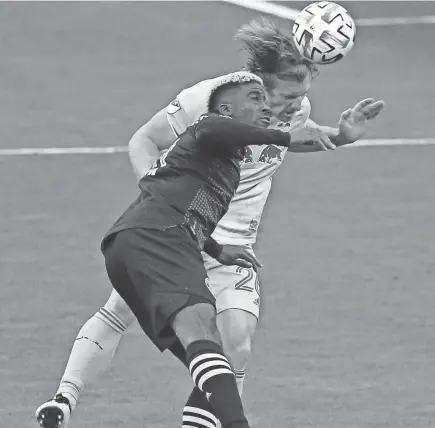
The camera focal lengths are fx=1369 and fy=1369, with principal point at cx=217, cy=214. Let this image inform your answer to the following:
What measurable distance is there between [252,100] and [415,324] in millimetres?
2662

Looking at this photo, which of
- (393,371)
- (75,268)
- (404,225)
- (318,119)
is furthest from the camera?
(318,119)

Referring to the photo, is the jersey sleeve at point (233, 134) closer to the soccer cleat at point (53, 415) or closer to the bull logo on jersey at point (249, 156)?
the bull logo on jersey at point (249, 156)

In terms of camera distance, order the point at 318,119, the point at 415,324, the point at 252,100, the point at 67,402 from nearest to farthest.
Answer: the point at 252,100
the point at 67,402
the point at 415,324
the point at 318,119

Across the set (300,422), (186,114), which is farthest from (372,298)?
(186,114)

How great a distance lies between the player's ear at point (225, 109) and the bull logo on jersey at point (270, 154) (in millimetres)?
826

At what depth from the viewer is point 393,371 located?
7.39 m

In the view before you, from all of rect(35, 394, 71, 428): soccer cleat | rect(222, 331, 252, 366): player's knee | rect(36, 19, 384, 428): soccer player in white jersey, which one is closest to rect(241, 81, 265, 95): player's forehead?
rect(36, 19, 384, 428): soccer player in white jersey

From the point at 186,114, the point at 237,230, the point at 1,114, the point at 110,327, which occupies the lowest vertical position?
the point at 1,114

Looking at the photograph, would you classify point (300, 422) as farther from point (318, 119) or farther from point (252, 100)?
point (318, 119)

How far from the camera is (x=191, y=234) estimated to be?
18.8ft

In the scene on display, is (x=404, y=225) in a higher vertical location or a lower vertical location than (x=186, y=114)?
lower

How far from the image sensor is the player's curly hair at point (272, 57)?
21.4 ft

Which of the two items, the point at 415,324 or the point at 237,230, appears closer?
the point at 237,230

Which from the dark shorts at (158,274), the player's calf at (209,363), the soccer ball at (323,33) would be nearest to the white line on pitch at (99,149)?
the soccer ball at (323,33)
